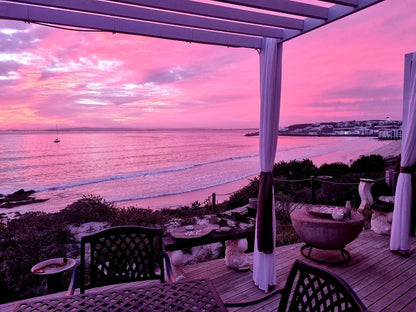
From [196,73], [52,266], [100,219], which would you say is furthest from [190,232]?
[196,73]

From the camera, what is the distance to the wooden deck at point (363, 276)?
10.1 feet

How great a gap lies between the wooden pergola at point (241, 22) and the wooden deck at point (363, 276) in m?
0.32

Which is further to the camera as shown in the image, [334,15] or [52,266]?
[52,266]

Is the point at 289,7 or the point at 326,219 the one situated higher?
the point at 289,7

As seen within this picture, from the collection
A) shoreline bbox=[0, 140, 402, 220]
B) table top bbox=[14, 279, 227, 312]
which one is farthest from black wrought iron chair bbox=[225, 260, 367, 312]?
shoreline bbox=[0, 140, 402, 220]

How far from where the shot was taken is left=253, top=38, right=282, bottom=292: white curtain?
3250mm

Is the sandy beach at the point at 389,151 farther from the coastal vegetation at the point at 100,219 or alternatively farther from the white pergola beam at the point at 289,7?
the white pergola beam at the point at 289,7

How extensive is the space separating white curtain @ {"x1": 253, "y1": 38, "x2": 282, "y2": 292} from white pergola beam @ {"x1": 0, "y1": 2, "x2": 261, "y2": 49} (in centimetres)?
26

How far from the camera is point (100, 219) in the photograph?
842 centimetres

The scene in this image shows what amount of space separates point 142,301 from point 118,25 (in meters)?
2.43

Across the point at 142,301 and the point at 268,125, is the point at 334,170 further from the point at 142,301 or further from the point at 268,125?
the point at 142,301

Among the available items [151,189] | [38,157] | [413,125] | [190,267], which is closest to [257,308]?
[190,267]

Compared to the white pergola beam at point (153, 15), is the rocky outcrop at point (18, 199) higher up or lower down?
lower down

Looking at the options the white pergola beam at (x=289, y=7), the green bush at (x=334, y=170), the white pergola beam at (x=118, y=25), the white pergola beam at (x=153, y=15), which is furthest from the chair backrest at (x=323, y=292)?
the green bush at (x=334, y=170)
